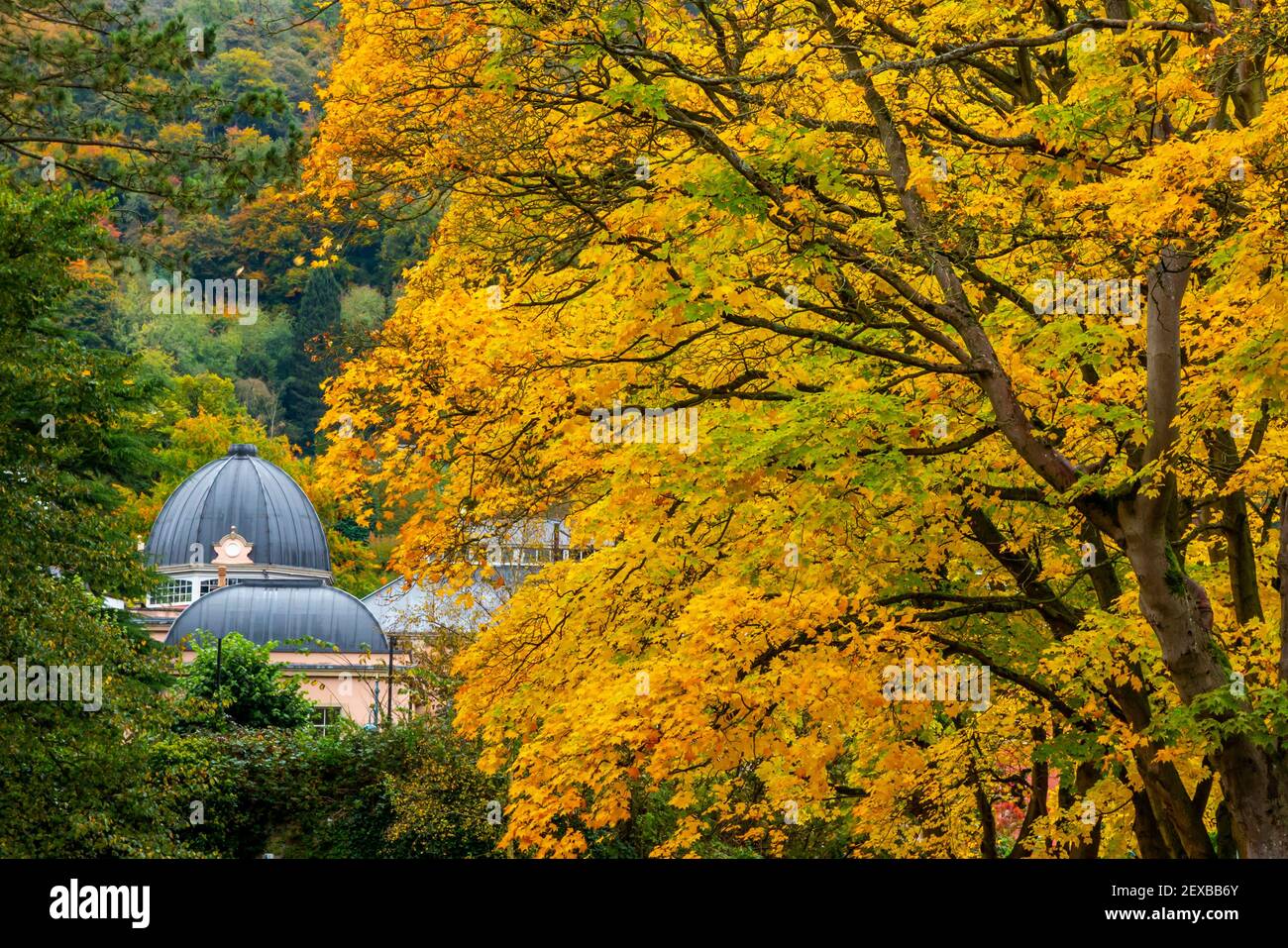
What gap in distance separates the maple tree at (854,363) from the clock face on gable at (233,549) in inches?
2211

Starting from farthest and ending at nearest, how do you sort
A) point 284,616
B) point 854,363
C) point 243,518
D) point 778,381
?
point 243,518
point 284,616
point 854,363
point 778,381

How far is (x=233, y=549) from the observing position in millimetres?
71750

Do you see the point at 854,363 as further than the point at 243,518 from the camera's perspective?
No

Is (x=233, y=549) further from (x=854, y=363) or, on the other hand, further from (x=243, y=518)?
(x=854, y=363)

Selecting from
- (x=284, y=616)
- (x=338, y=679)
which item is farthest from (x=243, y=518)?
(x=338, y=679)

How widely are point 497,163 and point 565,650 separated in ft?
19.3

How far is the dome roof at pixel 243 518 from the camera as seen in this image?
238 ft

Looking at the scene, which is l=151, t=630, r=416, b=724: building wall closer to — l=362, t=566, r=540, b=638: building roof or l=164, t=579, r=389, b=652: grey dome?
l=164, t=579, r=389, b=652: grey dome

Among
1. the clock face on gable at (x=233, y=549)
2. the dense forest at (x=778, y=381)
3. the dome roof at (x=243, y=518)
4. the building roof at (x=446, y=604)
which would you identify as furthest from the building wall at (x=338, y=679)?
the dense forest at (x=778, y=381)

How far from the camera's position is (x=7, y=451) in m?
17.9

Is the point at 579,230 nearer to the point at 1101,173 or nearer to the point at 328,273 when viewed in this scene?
the point at 1101,173

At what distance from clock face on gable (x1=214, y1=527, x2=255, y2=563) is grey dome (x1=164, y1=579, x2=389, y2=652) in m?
12.3

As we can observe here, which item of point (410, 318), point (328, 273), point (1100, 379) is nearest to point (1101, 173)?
point (1100, 379)

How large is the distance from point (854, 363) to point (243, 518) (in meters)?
61.1
